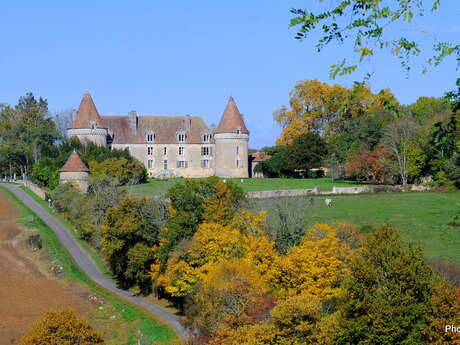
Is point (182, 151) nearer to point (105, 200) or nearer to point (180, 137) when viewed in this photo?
point (180, 137)

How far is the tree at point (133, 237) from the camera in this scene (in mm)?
37094

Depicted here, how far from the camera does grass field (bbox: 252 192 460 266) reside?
3230 centimetres

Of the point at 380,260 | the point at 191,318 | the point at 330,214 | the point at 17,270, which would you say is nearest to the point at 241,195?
the point at 330,214

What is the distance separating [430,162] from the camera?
60344mm

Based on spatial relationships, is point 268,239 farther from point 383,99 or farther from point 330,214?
point 383,99

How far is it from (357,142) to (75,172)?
96.5 feet

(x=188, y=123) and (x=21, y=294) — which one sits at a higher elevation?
(x=188, y=123)

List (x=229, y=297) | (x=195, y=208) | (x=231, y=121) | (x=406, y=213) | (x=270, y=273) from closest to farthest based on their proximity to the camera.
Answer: (x=229, y=297) → (x=270, y=273) → (x=195, y=208) → (x=406, y=213) → (x=231, y=121)

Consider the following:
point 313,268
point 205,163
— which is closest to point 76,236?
point 313,268

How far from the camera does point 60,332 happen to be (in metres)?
22.0

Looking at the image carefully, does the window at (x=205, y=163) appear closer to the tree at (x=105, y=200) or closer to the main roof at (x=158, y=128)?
the main roof at (x=158, y=128)

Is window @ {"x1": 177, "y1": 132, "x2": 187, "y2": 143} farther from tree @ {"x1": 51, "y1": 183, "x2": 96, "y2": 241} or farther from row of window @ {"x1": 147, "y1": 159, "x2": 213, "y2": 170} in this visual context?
tree @ {"x1": 51, "y1": 183, "x2": 96, "y2": 241}

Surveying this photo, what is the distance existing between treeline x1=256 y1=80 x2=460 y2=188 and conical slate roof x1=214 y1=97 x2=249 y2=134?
4.88 meters

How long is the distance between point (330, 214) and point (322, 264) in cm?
1677
